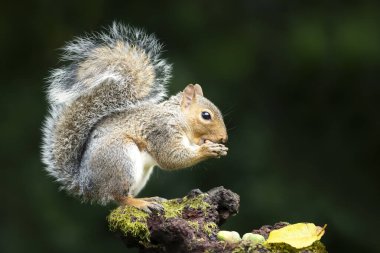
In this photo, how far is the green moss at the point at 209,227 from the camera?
9.00 ft

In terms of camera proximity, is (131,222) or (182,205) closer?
(131,222)

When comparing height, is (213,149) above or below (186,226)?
above

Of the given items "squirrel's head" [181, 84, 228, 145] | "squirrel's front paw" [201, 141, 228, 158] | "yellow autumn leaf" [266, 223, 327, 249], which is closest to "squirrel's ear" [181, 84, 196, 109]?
"squirrel's head" [181, 84, 228, 145]

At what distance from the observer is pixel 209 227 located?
2781 millimetres

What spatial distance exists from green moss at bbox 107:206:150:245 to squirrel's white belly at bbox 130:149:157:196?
0.80 ft

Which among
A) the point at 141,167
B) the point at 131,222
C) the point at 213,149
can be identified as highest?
the point at 213,149

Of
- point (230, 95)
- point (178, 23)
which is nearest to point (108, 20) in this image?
point (178, 23)

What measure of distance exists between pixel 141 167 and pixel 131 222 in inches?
15.7

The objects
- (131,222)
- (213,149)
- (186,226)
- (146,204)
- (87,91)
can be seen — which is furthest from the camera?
(87,91)

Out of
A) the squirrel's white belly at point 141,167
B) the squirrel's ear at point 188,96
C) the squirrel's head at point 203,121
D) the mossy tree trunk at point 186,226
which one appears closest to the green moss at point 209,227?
the mossy tree trunk at point 186,226

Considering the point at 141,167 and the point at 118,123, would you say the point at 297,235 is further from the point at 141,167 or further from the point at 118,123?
the point at 118,123

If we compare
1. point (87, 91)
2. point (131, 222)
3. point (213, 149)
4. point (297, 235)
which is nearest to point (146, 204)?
point (131, 222)

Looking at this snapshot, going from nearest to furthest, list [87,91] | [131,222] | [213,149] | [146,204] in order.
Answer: [131,222] → [146,204] → [213,149] → [87,91]
